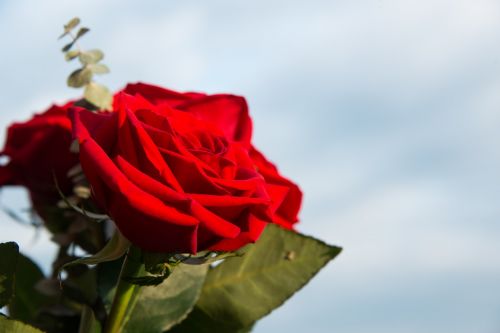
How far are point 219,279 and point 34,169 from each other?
29 cm

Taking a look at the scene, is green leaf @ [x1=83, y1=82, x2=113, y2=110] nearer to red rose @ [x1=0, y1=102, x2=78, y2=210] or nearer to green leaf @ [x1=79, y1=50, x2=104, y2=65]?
green leaf @ [x1=79, y1=50, x2=104, y2=65]

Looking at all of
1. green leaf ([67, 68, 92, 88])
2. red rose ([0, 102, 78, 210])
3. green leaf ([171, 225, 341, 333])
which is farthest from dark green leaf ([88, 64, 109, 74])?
green leaf ([171, 225, 341, 333])

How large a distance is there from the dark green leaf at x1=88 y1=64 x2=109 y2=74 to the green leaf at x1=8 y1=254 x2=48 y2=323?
300mm

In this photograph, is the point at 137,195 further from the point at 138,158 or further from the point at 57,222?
the point at 57,222

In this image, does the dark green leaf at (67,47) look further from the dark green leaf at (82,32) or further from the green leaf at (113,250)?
the green leaf at (113,250)

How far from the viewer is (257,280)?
95cm

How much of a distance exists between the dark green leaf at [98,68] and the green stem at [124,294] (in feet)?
0.77

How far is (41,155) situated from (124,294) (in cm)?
32

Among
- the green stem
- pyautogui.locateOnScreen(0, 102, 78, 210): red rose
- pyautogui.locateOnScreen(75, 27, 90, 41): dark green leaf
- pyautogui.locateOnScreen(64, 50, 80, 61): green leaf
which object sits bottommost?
the green stem

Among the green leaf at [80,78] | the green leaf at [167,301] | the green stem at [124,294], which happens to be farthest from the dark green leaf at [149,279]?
the green leaf at [80,78]

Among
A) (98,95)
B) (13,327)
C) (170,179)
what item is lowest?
(13,327)

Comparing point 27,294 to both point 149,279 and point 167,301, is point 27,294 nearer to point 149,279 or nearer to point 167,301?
point 167,301

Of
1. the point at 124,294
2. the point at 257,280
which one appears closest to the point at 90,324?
the point at 124,294

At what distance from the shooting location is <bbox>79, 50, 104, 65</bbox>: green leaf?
0.89 metres
